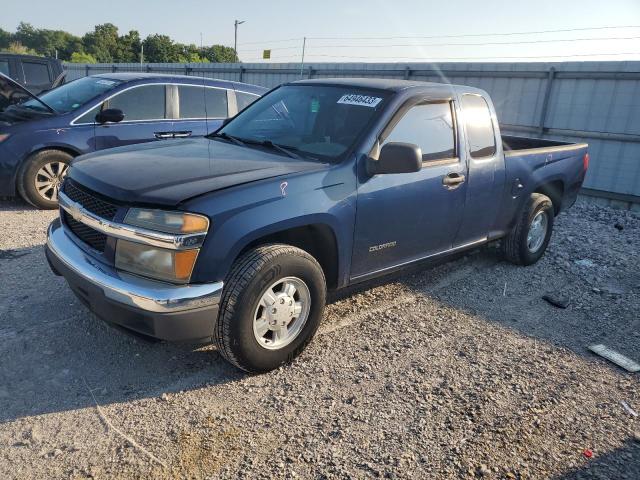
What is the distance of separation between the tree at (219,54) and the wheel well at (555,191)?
89.2 metres

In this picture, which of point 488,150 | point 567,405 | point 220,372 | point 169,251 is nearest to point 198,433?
point 220,372

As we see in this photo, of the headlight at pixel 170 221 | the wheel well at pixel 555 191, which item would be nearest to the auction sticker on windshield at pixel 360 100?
the headlight at pixel 170 221

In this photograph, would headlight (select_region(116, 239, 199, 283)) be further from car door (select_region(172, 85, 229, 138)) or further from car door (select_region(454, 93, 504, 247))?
car door (select_region(172, 85, 229, 138))

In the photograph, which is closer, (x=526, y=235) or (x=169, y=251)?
(x=169, y=251)

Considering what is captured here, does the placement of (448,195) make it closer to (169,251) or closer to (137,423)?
(169,251)

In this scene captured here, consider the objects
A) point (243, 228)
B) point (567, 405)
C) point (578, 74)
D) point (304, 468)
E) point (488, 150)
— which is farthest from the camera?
point (578, 74)

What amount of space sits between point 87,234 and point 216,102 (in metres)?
4.52

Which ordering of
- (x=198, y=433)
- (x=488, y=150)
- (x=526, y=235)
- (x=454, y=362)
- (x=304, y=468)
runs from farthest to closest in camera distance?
(x=526, y=235)
(x=488, y=150)
(x=454, y=362)
(x=198, y=433)
(x=304, y=468)

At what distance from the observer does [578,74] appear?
9.59 m

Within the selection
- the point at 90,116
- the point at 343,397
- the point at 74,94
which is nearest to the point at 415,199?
the point at 343,397

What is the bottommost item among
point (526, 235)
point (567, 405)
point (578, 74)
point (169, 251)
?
point (567, 405)

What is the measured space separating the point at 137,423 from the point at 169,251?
922 millimetres

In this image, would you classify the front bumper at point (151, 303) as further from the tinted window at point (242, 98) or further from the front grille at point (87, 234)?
the tinted window at point (242, 98)

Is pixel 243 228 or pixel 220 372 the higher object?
pixel 243 228
